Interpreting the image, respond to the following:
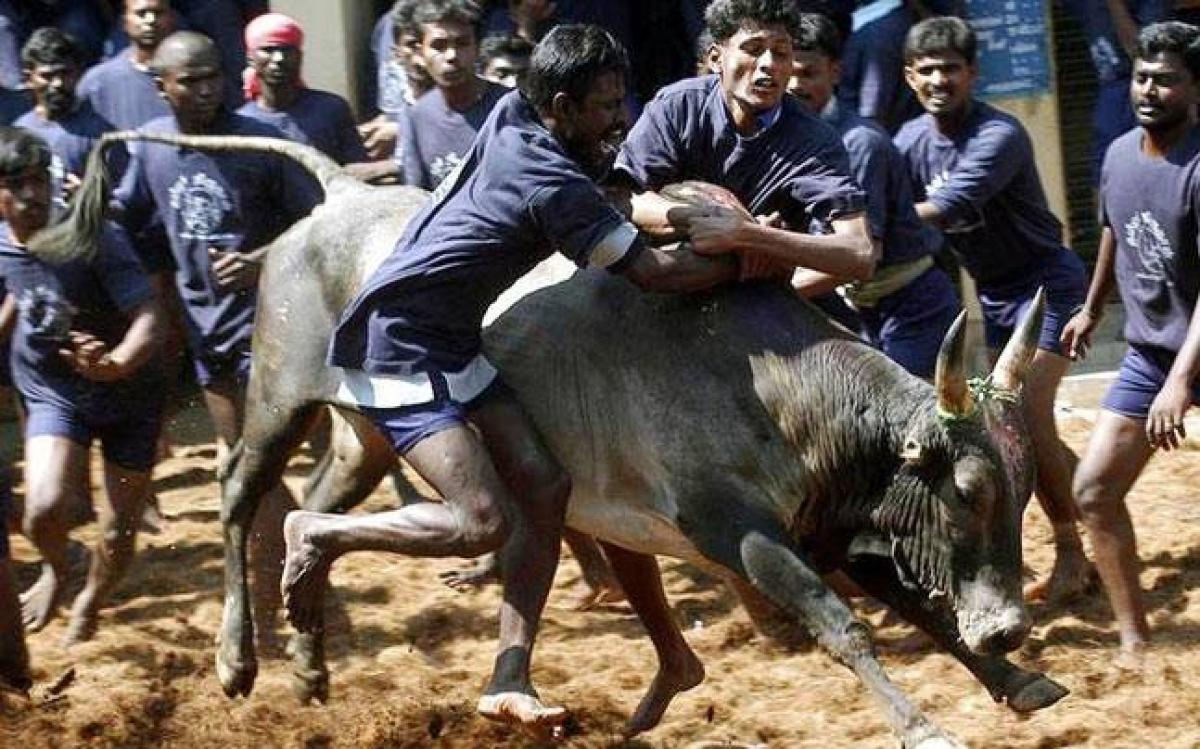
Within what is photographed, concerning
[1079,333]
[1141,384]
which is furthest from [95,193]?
[1141,384]

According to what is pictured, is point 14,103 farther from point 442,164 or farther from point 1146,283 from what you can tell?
point 1146,283

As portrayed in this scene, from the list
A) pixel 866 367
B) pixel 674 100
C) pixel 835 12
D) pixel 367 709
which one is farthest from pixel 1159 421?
pixel 835 12

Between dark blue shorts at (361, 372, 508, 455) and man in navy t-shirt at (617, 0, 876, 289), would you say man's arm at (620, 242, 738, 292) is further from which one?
dark blue shorts at (361, 372, 508, 455)

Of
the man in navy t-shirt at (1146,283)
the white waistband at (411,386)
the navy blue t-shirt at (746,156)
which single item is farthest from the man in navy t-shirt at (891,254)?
the white waistband at (411,386)

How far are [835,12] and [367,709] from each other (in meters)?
4.40

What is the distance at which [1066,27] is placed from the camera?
39.3 ft

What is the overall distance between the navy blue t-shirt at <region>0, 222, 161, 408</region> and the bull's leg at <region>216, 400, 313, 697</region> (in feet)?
3.13

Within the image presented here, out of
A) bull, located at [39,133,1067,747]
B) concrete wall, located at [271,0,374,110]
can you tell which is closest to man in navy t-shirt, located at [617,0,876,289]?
bull, located at [39,133,1067,747]

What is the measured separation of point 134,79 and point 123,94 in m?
0.08

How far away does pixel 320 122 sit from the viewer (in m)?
10.0

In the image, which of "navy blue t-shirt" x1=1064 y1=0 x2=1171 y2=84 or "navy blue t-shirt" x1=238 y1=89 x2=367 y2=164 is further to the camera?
"navy blue t-shirt" x1=1064 y1=0 x2=1171 y2=84

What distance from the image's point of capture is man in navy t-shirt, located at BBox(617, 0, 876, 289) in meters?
7.48

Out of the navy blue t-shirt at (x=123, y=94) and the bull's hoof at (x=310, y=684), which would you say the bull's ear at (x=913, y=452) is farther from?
the navy blue t-shirt at (x=123, y=94)

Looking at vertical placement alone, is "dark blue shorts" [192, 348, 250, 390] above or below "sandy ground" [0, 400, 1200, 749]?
above
